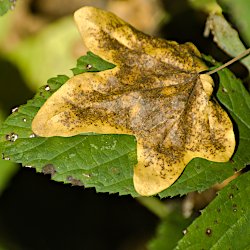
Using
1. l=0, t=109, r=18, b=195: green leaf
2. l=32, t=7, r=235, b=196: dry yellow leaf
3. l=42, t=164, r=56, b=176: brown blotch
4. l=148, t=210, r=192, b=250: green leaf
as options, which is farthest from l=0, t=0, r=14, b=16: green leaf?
l=148, t=210, r=192, b=250: green leaf

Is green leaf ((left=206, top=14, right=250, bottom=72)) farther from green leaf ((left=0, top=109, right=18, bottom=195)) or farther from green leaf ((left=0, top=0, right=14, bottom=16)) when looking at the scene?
green leaf ((left=0, top=109, right=18, bottom=195))

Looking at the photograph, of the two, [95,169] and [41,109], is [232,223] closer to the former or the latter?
[95,169]

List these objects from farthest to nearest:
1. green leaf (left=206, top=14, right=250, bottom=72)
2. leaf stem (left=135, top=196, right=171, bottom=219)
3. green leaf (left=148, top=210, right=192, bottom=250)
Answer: leaf stem (left=135, top=196, right=171, bottom=219)
green leaf (left=148, top=210, right=192, bottom=250)
green leaf (left=206, top=14, right=250, bottom=72)

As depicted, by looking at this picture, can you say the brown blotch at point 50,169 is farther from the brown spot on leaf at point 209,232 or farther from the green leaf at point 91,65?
the brown spot on leaf at point 209,232

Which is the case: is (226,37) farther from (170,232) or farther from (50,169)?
(170,232)

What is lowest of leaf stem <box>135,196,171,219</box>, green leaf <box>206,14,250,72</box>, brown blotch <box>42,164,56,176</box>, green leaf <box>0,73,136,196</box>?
leaf stem <box>135,196,171,219</box>

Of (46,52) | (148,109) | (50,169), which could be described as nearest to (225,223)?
(148,109)
